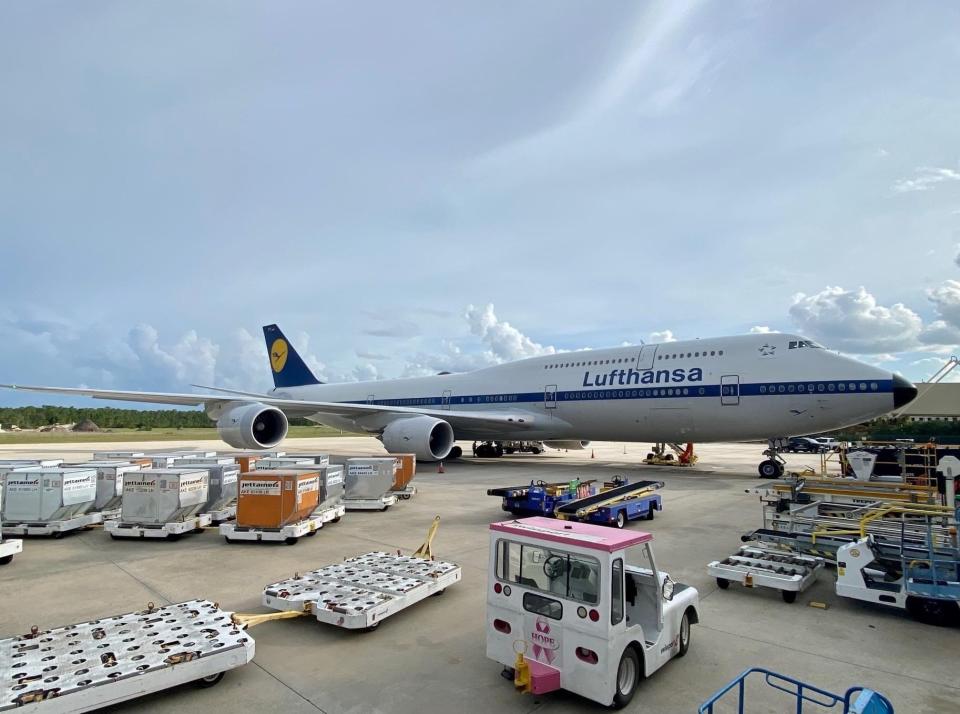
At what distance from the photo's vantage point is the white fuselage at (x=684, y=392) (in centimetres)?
1611

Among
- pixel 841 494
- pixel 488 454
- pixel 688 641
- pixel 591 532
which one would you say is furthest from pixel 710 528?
pixel 488 454

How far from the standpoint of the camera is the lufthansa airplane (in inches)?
639

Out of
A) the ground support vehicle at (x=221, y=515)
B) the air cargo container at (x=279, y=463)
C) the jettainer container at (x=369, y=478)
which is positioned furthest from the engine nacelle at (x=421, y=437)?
the ground support vehicle at (x=221, y=515)

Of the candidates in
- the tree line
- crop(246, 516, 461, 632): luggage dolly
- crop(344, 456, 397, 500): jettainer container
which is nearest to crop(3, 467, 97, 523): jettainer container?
crop(344, 456, 397, 500): jettainer container

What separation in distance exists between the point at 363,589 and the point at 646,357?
1553 cm

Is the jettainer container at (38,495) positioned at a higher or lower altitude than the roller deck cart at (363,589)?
higher

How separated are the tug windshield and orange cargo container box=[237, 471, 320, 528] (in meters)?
5.54

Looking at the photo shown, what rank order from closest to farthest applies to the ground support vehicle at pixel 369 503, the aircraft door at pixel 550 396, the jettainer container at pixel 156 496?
the jettainer container at pixel 156 496 < the ground support vehicle at pixel 369 503 < the aircraft door at pixel 550 396

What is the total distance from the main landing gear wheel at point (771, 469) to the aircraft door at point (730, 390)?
236 centimetres

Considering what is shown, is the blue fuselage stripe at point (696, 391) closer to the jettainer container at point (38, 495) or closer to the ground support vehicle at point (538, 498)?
the ground support vehicle at point (538, 498)

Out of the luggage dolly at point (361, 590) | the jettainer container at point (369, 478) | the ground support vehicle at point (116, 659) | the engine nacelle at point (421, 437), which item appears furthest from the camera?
the engine nacelle at point (421, 437)

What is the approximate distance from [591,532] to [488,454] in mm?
23063

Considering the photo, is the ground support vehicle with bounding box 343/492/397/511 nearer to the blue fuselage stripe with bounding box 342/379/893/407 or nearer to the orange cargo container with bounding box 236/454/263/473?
the orange cargo container with bounding box 236/454/263/473

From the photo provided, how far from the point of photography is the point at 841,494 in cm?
984
